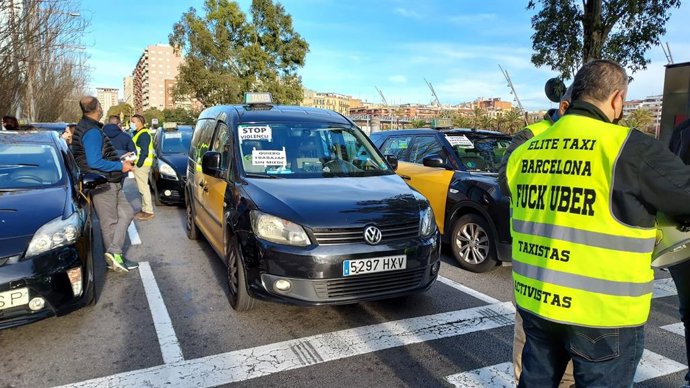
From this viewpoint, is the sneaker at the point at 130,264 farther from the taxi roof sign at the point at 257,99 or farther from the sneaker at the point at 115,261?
the taxi roof sign at the point at 257,99

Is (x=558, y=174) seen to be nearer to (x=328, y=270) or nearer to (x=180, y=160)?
(x=328, y=270)

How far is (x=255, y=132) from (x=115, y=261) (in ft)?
7.17

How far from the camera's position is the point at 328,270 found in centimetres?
364

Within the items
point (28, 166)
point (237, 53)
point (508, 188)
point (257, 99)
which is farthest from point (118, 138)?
point (237, 53)

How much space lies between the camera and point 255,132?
4930mm

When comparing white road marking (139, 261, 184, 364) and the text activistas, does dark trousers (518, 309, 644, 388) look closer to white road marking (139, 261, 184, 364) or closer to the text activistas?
the text activistas

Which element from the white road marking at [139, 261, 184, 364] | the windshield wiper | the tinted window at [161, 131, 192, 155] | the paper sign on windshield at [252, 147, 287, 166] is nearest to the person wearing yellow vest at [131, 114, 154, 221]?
the tinted window at [161, 131, 192, 155]

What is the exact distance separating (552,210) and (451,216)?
423 centimetres

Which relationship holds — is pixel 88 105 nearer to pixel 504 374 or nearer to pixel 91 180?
pixel 91 180

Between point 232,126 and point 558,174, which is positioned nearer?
point 558,174

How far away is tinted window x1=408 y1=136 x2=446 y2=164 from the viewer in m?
6.51

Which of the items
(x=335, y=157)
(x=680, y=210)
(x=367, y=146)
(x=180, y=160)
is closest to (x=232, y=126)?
(x=335, y=157)

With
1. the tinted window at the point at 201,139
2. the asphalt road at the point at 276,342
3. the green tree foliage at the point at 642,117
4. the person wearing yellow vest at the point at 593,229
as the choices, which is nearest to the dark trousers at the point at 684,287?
the asphalt road at the point at 276,342

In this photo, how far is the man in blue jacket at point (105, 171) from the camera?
5211 mm
